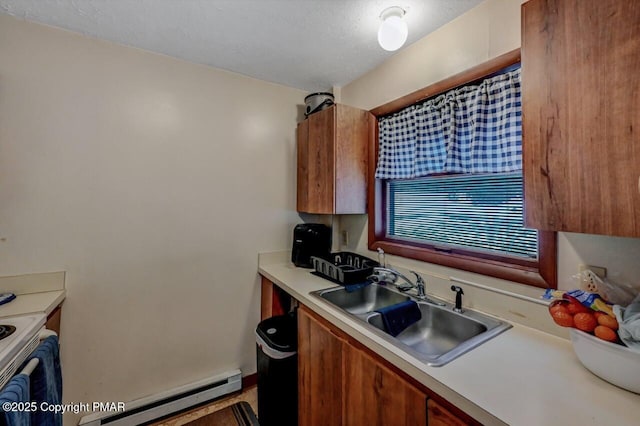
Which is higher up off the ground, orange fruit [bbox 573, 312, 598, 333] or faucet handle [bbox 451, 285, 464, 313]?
orange fruit [bbox 573, 312, 598, 333]

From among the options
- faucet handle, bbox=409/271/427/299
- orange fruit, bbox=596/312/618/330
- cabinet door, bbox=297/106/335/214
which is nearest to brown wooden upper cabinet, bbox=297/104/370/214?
cabinet door, bbox=297/106/335/214

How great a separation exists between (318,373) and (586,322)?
1069 mm

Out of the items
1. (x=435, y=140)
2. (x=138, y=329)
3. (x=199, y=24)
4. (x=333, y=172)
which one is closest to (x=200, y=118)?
(x=199, y=24)

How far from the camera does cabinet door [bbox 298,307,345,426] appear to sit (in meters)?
1.21

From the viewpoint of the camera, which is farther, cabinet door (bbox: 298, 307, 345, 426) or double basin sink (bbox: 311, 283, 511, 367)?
cabinet door (bbox: 298, 307, 345, 426)

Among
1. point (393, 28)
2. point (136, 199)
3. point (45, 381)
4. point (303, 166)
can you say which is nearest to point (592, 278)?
point (393, 28)

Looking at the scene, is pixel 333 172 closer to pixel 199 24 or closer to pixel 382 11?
pixel 382 11

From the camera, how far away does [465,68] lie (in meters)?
1.39

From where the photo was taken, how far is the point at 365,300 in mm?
1708

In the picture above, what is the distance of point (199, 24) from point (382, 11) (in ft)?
3.24

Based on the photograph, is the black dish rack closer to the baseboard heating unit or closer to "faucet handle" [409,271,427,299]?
"faucet handle" [409,271,427,299]

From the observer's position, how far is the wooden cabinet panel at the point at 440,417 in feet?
2.49

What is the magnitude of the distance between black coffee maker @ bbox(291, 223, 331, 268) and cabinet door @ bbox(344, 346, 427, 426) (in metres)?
0.99

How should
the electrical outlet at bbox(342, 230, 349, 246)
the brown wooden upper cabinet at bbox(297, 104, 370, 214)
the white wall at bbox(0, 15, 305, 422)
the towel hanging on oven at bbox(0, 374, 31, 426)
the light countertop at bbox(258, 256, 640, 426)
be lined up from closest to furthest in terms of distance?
the light countertop at bbox(258, 256, 640, 426) < the towel hanging on oven at bbox(0, 374, 31, 426) < the white wall at bbox(0, 15, 305, 422) < the brown wooden upper cabinet at bbox(297, 104, 370, 214) < the electrical outlet at bbox(342, 230, 349, 246)
